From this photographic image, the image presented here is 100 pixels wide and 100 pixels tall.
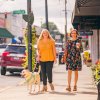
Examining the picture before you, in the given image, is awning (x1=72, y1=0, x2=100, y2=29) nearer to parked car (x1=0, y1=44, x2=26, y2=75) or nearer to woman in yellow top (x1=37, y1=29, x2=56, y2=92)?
woman in yellow top (x1=37, y1=29, x2=56, y2=92)

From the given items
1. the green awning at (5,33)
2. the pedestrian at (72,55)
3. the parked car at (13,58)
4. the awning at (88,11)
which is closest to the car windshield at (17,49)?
the parked car at (13,58)

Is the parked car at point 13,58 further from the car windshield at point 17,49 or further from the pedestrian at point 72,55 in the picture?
the pedestrian at point 72,55

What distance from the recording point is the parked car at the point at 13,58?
78.4ft

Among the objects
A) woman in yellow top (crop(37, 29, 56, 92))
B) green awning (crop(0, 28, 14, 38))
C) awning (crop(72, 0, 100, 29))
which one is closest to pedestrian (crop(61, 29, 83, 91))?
woman in yellow top (crop(37, 29, 56, 92))

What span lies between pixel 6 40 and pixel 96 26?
2196 inches

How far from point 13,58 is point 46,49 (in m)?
10.1

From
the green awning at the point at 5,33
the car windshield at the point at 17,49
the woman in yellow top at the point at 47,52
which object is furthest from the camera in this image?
the green awning at the point at 5,33

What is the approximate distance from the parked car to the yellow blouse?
32.2ft

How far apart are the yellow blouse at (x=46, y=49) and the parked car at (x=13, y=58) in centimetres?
981

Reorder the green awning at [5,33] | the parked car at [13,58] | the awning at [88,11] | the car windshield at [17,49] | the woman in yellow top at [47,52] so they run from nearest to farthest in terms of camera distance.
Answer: the woman in yellow top at [47,52]
the awning at [88,11]
the parked car at [13,58]
the car windshield at [17,49]
the green awning at [5,33]

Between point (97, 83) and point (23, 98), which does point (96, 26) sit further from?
point (97, 83)

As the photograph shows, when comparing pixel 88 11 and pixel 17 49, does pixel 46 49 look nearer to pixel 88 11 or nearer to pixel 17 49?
pixel 88 11

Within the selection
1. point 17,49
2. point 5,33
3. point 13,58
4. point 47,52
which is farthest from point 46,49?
point 5,33

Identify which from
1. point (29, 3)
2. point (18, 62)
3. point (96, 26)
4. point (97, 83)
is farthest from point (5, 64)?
point (97, 83)
